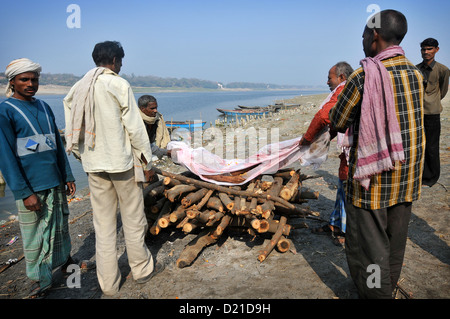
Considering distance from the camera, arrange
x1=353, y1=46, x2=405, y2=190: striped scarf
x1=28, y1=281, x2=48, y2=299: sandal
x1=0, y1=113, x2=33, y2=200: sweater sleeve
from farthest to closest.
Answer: x1=28, y1=281, x2=48, y2=299: sandal, x1=0, y1=113, x2=33, y2=200: sweater sleeve, x1=353, y1=46, x2=405, y2=190: striped scarf

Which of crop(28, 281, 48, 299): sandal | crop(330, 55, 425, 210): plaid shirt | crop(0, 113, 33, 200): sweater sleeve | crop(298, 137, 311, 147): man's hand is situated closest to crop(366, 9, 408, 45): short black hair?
crop(330, 55, 425, 210): plaid shirt

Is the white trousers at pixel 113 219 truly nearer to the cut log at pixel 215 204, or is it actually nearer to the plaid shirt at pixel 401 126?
the cut log at pixel 215 204

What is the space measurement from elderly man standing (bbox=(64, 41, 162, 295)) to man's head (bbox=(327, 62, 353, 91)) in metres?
2.52

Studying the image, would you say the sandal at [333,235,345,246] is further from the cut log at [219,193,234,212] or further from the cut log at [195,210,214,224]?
the cut log at [195,210,214,224]

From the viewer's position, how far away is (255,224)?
368 centimetres

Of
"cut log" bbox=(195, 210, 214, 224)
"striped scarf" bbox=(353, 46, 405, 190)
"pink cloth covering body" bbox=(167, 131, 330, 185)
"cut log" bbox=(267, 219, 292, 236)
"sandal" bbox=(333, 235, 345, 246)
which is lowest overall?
"sandal" bbox=(333, 235, 345, 246)

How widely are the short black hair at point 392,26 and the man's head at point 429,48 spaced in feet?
8.24

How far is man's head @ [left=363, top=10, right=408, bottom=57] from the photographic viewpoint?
6.93ft

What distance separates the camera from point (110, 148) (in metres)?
2.85

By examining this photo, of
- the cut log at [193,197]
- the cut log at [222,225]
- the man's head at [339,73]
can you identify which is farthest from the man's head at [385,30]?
the cut log at [193,197]

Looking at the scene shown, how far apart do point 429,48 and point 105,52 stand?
4.29 metres
